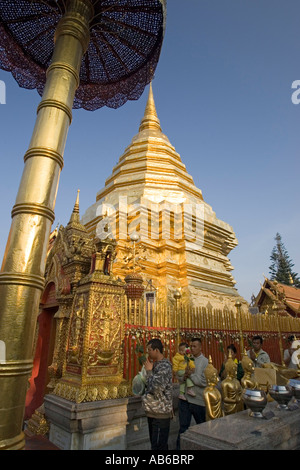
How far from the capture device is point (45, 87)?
11.0 ft

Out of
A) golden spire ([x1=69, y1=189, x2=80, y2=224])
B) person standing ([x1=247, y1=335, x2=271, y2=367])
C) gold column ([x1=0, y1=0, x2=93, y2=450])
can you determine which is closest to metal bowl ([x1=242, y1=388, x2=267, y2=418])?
person standing ([x1=247, y1=335, x2=271, y2=367])

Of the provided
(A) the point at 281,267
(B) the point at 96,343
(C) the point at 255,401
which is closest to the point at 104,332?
(B) the point at 96,343

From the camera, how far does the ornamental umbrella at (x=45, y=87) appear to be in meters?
2.33

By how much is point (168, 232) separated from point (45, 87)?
24.5 ft

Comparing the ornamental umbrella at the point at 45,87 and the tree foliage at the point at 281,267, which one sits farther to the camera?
the tree foliage at the point at 281,267

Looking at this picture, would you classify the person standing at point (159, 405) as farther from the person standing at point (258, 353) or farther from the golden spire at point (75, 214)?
the golden spire at point (75, 214)

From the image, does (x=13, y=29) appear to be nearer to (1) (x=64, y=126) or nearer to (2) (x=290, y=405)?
(1) (x=64, y=126)

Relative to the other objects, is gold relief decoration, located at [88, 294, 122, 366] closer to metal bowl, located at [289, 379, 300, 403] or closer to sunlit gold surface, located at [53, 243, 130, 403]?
sunlit gold surface, located at [53, 243, 130, 403]

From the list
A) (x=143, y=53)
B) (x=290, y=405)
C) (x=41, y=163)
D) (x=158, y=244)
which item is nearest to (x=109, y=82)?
(x=143, y=53)

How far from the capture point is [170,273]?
948cm

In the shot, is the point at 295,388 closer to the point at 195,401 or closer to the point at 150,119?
the point at 195,401

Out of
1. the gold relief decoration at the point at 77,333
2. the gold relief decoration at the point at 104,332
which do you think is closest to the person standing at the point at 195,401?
the gold relief decoration at the point at 104,332

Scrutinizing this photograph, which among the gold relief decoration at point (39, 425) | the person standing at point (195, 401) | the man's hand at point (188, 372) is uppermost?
the man's hand at point (188, 372)

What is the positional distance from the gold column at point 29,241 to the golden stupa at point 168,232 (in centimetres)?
586
